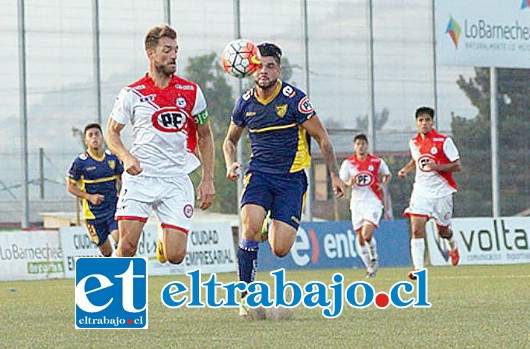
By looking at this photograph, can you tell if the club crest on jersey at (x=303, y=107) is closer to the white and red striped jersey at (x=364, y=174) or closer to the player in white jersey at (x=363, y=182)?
the player in white jersey at (x=363, y=182)

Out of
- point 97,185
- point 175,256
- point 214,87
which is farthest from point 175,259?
point 214,87

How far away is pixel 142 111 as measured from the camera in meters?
10.5

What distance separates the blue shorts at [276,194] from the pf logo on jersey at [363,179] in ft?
31.9

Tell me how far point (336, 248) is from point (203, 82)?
4.45m

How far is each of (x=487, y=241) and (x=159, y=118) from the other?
60.9 ft

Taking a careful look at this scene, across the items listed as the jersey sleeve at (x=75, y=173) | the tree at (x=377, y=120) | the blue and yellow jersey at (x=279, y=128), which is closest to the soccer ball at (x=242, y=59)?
the blue and yellow jersey at (x=279, y=128)

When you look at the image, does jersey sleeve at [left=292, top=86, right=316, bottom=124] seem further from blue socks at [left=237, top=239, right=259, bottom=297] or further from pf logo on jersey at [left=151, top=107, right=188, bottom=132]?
pf logo on jersey at [left=151, top=107, right=188, bottom=132]

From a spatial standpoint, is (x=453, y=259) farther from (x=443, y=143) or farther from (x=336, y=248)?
(x=336, y=248)

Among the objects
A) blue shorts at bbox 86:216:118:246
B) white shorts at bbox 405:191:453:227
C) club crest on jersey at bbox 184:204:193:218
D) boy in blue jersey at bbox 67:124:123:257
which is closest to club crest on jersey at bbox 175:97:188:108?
club crest on jersey at bbox 184:204:193:218

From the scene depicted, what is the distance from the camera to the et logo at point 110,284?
28.7 feet

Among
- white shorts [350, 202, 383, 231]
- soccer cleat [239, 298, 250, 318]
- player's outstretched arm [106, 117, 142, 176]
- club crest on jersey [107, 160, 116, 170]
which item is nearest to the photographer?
player's outstretched arm [106, 117, 142, 176]

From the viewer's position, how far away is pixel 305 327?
1030cm

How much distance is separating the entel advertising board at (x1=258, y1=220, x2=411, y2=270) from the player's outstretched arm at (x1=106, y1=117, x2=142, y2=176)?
50.6 ft

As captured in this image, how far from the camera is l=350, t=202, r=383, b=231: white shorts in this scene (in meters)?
21.1
